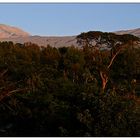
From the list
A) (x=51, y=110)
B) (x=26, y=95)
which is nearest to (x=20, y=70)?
(x=26, y=95)

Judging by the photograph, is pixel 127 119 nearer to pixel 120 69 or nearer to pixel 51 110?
pixel 51 110

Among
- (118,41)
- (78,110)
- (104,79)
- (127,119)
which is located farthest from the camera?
(118,41)

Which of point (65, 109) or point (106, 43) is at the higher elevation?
point (106, 43)

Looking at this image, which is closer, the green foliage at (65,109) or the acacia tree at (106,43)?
the green foliage at (65,109)

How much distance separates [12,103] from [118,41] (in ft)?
49.5

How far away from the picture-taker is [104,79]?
96.2ft

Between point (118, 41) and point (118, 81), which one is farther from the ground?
point (118, 41)

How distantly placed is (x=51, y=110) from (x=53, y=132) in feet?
3.27

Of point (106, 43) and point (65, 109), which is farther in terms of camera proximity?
point (106, 43)

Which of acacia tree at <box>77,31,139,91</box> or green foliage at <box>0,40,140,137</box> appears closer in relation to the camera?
green foliage at <box>0,40,140,137</box>

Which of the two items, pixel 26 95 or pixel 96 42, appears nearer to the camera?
pixel 26 95

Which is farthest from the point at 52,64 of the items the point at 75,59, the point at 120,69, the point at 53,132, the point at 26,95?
the point at 53,132

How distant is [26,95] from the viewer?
20.8 m

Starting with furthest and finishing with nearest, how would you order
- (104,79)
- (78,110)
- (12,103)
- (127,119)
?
(104,79) < (12,103) < (78,110) < (127,119)
